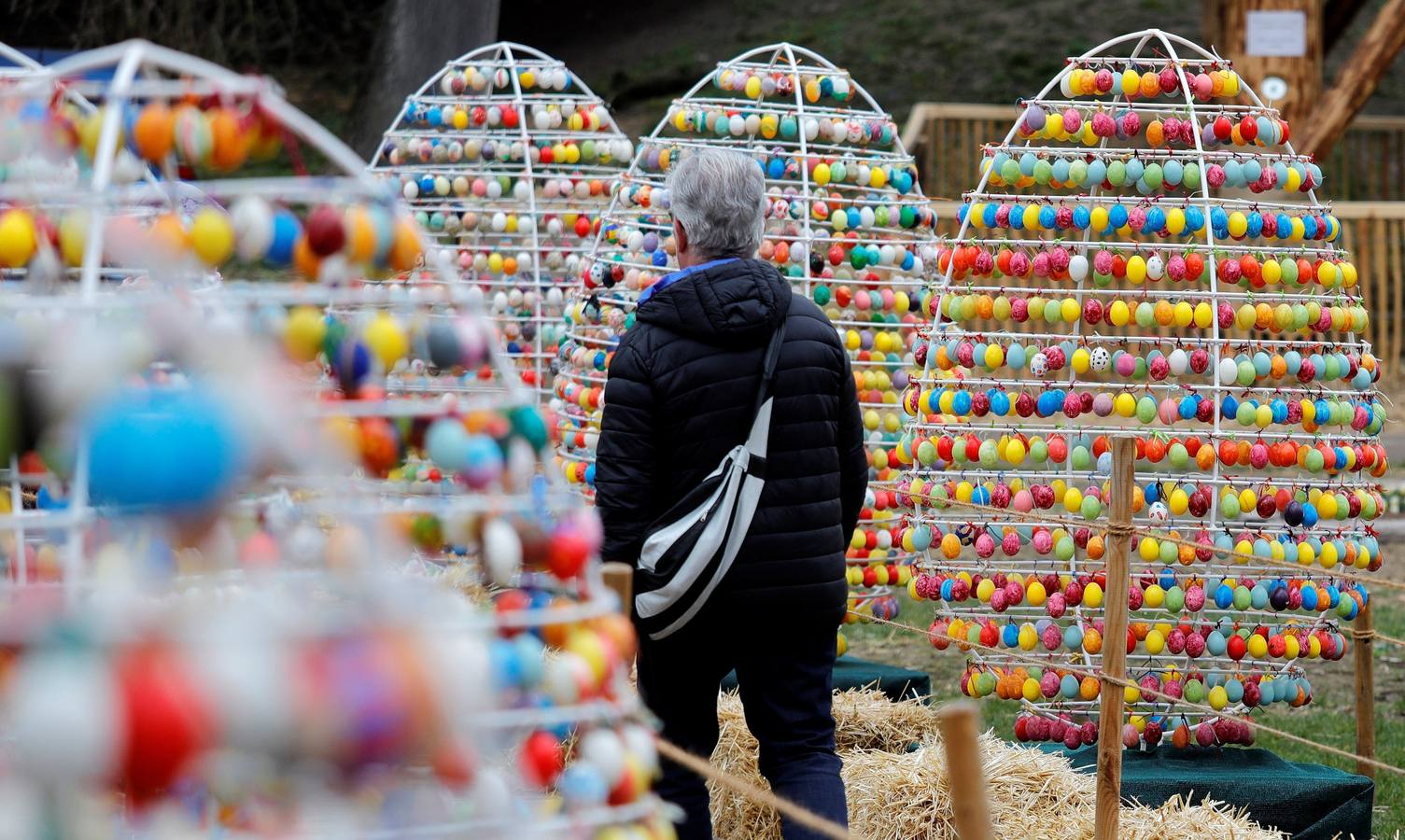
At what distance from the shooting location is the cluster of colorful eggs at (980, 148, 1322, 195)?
416 cm

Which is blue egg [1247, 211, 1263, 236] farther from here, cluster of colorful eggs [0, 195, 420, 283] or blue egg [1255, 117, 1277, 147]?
cluster of colorful eggs [0, 195, 420, 283]

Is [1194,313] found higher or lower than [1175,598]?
higher

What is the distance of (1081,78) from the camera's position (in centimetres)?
428

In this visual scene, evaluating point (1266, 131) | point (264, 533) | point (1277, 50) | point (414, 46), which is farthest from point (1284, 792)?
point (414, 46)

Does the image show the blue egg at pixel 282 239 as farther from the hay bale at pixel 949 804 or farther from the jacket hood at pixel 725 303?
the hay bale at pixel 949 804

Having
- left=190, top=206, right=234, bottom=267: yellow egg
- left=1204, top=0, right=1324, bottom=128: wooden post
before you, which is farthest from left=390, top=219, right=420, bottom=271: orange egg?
left=1204, top=0, right=1324, bottom=128: wooden post

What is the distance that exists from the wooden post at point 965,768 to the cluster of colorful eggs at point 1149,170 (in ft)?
8.79

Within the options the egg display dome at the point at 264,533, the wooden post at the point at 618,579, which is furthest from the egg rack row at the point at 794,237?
the egg display dome at the point at 264,533

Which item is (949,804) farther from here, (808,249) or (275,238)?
(275,238)

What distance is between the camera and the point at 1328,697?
18.6ft

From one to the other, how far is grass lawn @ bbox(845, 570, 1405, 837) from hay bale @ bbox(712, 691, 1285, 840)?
1.32ft

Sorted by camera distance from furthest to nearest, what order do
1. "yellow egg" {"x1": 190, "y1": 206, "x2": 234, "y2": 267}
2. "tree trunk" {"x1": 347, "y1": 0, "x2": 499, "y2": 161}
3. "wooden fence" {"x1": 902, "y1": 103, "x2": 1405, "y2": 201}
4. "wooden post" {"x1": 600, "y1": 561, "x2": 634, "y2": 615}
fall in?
"wooden fence" {"x1": 902, "y1": 103, "x2": 1405, "y2": 201}
"tree trunk" {"x1": 347, "y1": 0, "x2": 499, "y2": 161}
"wooden post" {"x1": 600, "y1": 561, "x2": 634, "y2": 615}
"yellow egg" {"x1": 190, "y1": 206, "x2": 234, "y2": 267}

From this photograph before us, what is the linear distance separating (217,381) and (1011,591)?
10.1 ft

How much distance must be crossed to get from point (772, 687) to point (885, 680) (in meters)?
1.87
